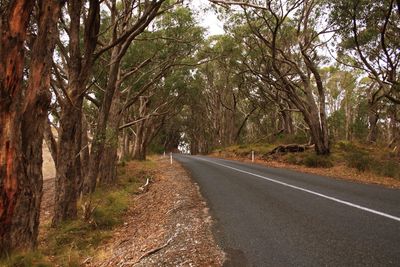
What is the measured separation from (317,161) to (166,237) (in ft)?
49.5

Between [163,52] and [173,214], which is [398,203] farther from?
[163,52]

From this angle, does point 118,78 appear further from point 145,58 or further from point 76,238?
point 76,238

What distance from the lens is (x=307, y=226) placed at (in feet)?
21.3

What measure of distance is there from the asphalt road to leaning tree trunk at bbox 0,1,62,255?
11.5 ft

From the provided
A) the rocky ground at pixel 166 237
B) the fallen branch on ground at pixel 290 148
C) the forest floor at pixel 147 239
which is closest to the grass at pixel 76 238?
the forest floor at pixel 147 239

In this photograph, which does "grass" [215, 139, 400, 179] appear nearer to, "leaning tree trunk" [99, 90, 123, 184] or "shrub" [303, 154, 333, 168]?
"shrub" [303, 154, 333, 168]

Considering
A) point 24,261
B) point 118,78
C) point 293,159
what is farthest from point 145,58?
point 24,261

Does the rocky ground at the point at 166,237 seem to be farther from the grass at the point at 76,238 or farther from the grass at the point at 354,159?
the grass at the point at 354,159

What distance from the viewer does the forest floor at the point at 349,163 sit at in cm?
1536

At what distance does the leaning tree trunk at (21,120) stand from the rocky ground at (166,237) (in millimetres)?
1405

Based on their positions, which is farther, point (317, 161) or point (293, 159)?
point (293, 159)

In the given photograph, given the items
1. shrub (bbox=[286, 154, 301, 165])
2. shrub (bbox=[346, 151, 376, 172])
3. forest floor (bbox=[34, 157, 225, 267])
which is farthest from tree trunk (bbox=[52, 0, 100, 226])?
shrub (bbox=[286, 154, 301, 165])

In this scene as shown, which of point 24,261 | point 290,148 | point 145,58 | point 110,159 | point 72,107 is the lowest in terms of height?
point 24,261

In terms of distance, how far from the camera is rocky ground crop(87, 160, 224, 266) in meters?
5.41
